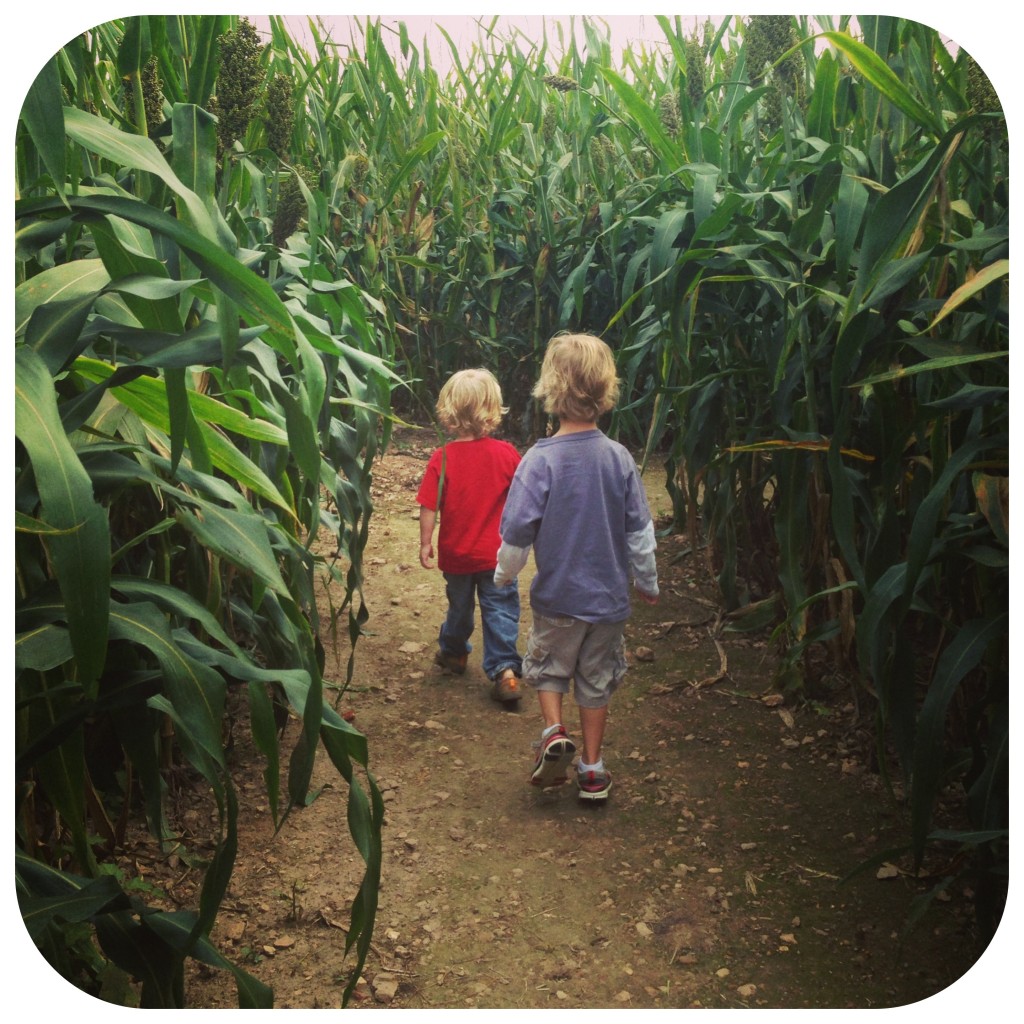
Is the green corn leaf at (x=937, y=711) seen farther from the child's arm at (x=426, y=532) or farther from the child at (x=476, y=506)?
the child's arm at (x=426, y=532)

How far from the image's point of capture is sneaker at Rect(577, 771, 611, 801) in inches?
65.7

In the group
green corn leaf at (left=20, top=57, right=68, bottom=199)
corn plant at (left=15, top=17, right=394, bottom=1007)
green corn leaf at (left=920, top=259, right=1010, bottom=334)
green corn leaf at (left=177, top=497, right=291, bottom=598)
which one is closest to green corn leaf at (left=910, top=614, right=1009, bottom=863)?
green corn leaf at (left=920, top=259, right=1010, bottom=334)

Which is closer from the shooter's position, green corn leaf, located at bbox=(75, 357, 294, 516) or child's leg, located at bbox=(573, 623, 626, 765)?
green corn leaf, located at bbox=(75, 357, 294, 516)

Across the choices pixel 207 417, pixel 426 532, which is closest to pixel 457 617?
pixel 426 532

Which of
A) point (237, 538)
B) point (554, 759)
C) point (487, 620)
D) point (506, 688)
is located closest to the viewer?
point (237, 538)

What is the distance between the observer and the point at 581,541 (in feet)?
5.68

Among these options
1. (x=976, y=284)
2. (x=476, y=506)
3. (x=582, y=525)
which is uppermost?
(x=976, y=284)

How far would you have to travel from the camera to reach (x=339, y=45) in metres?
2.31

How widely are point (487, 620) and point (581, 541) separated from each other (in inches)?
21.3

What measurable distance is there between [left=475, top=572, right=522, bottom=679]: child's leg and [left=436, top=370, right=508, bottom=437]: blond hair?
33cm

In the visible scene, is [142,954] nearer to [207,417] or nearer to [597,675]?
[207,417]

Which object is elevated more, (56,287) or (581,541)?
(56,287)

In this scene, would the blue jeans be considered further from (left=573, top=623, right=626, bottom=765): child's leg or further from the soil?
(left=573, top=623, right=626, bottom=765): child's leg

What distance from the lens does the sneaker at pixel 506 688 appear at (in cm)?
210
